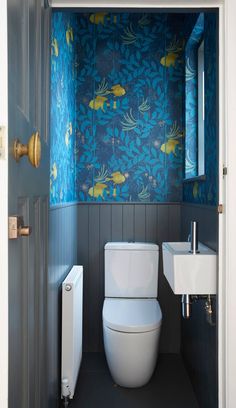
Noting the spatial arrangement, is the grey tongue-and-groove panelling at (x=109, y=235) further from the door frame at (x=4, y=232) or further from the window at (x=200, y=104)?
the door frame at (x=4, y=232)

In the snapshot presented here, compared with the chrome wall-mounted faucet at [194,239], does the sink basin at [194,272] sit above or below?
below

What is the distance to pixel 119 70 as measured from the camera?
3.01 m

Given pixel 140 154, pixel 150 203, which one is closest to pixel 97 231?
pixel 150 203

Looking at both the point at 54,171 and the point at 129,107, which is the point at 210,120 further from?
the point at 129,107

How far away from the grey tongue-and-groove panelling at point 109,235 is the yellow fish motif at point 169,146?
43cm

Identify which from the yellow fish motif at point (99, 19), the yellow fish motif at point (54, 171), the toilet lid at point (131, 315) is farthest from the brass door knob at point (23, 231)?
the yellow fish motif at point (99, 19)

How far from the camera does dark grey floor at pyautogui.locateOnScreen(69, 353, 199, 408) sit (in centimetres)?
221

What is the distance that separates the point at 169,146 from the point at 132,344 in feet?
5.05

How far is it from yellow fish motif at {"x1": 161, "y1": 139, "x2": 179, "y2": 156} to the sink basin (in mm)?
1383

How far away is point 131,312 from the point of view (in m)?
2.45

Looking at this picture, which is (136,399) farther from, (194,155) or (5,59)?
(5,59)

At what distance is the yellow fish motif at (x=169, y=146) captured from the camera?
9.88ft

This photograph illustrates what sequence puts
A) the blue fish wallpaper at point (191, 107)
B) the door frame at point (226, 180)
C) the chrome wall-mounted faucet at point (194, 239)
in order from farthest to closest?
1. the blue fish wallpaper at point (191, 107)
2. the chrome wall-mounted faucet at point (194, 239)
3. the door frame at point (226, 180)

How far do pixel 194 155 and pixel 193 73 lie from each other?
610mm
